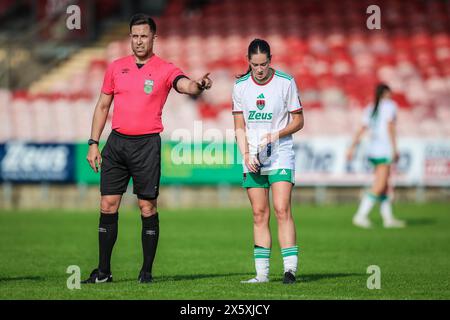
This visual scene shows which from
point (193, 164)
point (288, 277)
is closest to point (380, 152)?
point (193, 164)

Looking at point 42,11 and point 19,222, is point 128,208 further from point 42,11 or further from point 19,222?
point 42,11

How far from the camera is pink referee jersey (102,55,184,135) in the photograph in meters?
10.1

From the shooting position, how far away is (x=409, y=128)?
25719mm

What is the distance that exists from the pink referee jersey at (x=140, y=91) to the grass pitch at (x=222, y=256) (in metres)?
1.57

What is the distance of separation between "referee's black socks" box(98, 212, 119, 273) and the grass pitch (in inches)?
9.7

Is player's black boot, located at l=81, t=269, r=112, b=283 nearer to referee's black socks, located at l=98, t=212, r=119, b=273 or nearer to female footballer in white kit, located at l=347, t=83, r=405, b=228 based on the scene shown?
referee's black socks, located at l=98, t=212, r=119, b=273

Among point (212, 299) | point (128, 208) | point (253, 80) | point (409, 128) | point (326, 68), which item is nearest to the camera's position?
point (212, 299)

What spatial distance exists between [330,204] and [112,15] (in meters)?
13.7

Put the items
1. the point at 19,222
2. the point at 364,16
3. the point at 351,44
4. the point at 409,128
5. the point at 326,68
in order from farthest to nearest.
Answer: the point at 364,16
the point at 351,44
the point at 326,68
the point at 409,128
the point at 19,222

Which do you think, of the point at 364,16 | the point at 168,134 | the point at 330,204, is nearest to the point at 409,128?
the point at 330,204

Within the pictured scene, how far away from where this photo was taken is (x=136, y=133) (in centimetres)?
1015

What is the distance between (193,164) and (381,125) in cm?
551

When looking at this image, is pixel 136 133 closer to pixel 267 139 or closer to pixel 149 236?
pixel 149 236

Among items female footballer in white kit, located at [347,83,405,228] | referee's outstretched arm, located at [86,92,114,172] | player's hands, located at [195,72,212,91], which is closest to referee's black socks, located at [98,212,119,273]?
referee's outstretched arm, located at [86,92,114,172]
